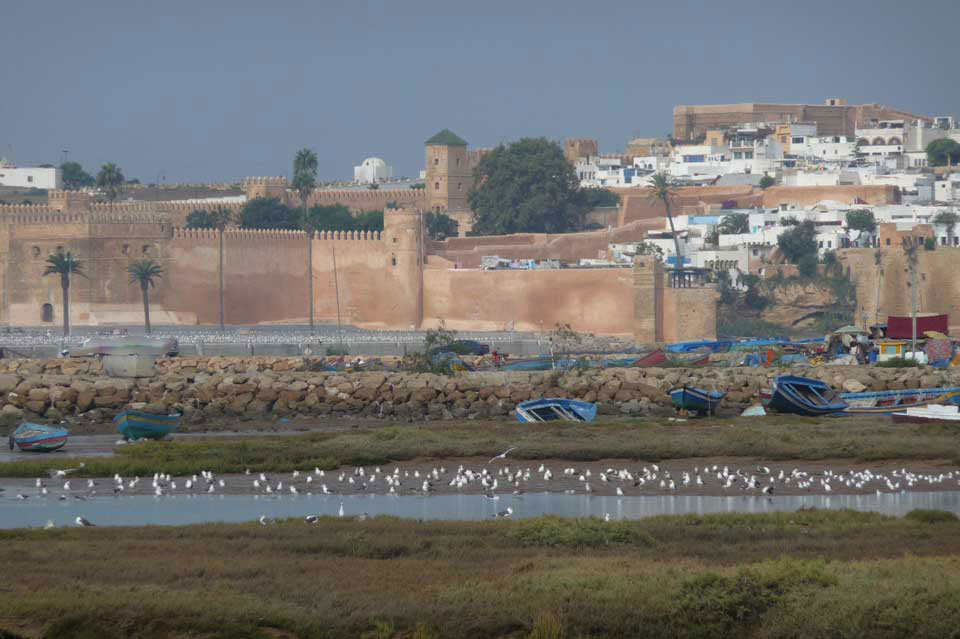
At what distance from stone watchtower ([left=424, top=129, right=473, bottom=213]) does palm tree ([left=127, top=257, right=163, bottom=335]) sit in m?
19.0

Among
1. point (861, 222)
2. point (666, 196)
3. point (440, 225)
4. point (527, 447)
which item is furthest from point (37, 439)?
point (440, 225)

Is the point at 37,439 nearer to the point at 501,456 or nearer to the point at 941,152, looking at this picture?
the point at 501,456

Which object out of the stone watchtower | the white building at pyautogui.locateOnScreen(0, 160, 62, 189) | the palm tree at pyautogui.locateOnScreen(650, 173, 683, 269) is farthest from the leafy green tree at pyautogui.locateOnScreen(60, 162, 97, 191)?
the palm tree at pyautogui.locateOnScreen(650, 173, 683, 269)

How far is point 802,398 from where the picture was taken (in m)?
24.7

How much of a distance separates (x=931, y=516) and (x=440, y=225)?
145 ft

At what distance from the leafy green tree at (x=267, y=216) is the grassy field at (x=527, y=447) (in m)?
34.2

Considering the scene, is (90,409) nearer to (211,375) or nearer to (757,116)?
(211,375)

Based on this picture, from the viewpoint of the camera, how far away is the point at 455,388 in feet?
89.9

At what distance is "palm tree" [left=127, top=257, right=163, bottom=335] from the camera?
44000 mm

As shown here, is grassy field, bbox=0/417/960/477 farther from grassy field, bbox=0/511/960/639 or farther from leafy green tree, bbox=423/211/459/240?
leafy green tree, bbox=423/211/459/240

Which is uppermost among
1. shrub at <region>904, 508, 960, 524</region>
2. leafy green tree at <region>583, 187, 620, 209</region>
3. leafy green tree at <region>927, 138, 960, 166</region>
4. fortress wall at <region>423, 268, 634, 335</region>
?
leafy green tree at <region>927, 138, 960, 166</region>

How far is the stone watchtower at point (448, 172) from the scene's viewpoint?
63.1 meters

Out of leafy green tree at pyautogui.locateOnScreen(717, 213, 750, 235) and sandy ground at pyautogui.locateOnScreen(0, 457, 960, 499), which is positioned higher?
leafy green tree at pyautogui.locateOnScreen(717, 213, 750, 235)

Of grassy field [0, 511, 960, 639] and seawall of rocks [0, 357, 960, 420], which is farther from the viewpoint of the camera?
Answer: seawall of rocks [0, 357, 960, 420]
